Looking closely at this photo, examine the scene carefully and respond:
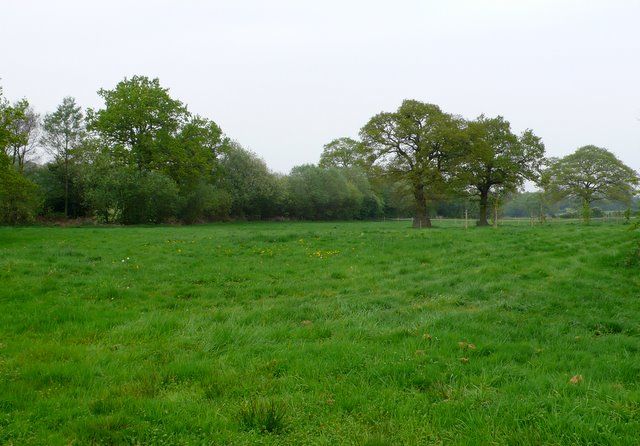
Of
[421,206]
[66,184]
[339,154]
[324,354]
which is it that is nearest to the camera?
[324,354]

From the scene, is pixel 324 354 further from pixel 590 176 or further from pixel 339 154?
pixel 339 154

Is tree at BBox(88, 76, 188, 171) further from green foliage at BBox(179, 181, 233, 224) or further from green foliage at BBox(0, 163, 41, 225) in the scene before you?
green foliage at BBox(0, 163, 41, 225)

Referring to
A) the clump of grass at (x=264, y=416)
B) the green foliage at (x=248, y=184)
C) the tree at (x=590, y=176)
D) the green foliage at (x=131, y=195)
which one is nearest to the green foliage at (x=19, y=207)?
the green foliage at (x=131, y=195)

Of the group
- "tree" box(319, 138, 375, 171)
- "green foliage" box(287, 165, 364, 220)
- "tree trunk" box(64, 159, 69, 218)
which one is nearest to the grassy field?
"tree trunk" box(64, 159, 69, 218)

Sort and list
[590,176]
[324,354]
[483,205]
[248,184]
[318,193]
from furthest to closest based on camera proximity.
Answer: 1. [318,193]
2. [248,184]
3. [590,176]
4. [483,205]
5. [324,354]

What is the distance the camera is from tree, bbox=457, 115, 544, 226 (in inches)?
1674

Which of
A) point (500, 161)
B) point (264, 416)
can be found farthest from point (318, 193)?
point (264, 416)

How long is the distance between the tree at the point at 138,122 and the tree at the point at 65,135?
5.95m

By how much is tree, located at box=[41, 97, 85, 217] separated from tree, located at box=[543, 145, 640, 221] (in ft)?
179

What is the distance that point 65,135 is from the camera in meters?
48.5

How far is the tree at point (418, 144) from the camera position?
41375mm

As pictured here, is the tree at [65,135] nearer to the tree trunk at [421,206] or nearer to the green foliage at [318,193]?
the green foliage at [318,193]

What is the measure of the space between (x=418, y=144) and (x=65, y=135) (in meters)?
38.1

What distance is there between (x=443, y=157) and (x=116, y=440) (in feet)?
138
